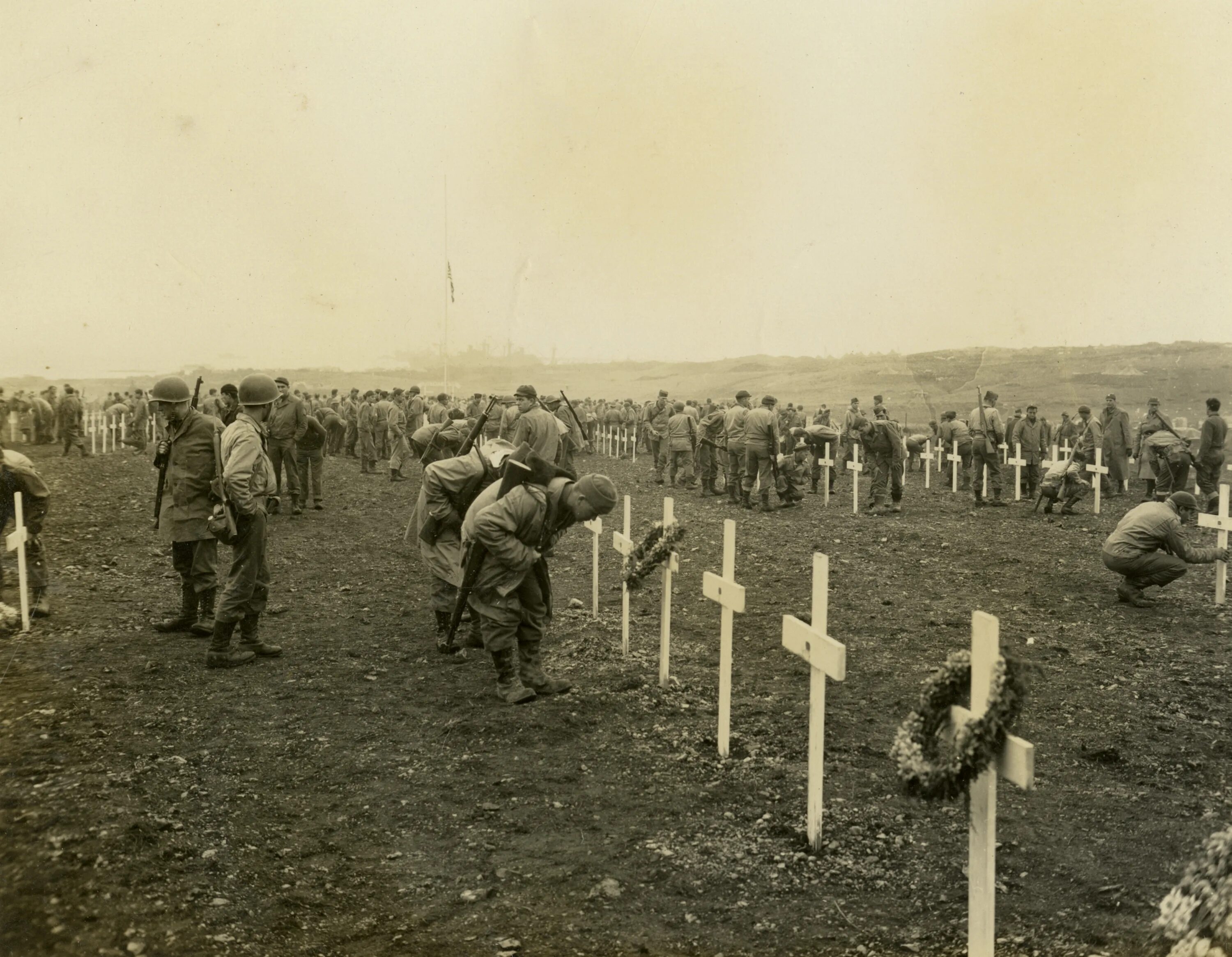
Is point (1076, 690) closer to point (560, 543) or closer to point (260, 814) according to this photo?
point (260, 814)

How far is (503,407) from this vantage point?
20031 mm

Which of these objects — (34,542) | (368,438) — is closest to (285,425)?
(34,542)

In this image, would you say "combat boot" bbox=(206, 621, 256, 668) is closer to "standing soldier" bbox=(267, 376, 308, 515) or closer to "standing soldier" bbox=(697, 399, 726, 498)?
"standing soldier" bbox=(267, 376, 308, 515)

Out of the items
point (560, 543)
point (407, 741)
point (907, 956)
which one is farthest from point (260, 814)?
point (560, 543)

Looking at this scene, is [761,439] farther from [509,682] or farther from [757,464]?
[509,682]

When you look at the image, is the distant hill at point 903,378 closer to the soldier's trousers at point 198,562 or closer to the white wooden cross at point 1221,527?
the soldier's trousers at point 198,562

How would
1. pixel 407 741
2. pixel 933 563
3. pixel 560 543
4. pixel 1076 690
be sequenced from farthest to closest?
pixel 560 543 → pixel 933 563 → pixel 1076 690 → pixel 407 741

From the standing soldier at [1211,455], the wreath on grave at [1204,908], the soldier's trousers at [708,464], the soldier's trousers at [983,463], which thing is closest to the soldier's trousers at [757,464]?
the soldier's trousers at [708,464]

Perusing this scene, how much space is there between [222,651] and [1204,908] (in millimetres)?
6494

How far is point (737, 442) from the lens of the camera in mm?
17141

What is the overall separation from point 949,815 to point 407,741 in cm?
323

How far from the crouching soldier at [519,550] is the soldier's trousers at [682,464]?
14.0 m

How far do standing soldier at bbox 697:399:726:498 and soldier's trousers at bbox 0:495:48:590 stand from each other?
12946mm

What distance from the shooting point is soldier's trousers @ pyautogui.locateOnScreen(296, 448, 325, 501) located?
51.9 ft
